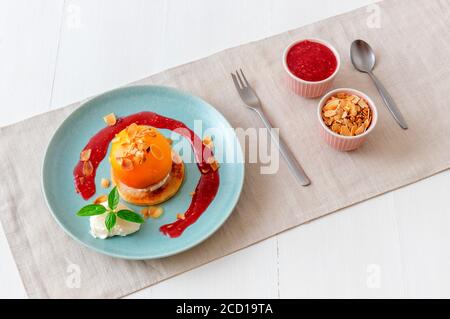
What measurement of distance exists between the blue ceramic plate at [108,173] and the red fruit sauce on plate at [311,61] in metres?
0.27

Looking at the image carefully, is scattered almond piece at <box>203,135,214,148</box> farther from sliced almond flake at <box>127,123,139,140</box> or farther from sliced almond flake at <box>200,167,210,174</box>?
sliced almond flake at <box>127,123,139,140</box>

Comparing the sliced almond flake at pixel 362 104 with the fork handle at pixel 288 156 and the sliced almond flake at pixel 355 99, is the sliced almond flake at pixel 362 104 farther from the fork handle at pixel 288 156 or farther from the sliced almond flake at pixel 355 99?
the fork handle at pixel 288 156

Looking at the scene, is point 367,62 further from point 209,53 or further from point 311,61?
point 209,53

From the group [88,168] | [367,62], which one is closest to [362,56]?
[367,62]

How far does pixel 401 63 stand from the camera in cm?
174

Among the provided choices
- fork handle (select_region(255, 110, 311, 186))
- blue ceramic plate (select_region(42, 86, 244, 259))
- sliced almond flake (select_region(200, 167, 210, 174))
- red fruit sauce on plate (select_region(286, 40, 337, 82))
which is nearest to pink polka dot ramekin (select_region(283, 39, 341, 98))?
red fruit sauce on plate (select_region(286, 40, 337, 82))

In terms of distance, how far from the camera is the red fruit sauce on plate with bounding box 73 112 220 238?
4.80 ft

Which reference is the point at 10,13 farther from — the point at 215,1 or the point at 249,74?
the point at 249,74

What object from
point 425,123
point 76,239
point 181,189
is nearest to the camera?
point 76,239

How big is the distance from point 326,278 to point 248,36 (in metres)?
0.81

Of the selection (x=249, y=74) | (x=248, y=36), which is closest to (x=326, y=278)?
(x=249, y=74)

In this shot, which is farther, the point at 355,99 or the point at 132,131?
the point at 355,99

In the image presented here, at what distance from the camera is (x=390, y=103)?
5.41 ft

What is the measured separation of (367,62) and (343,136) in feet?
1.05
